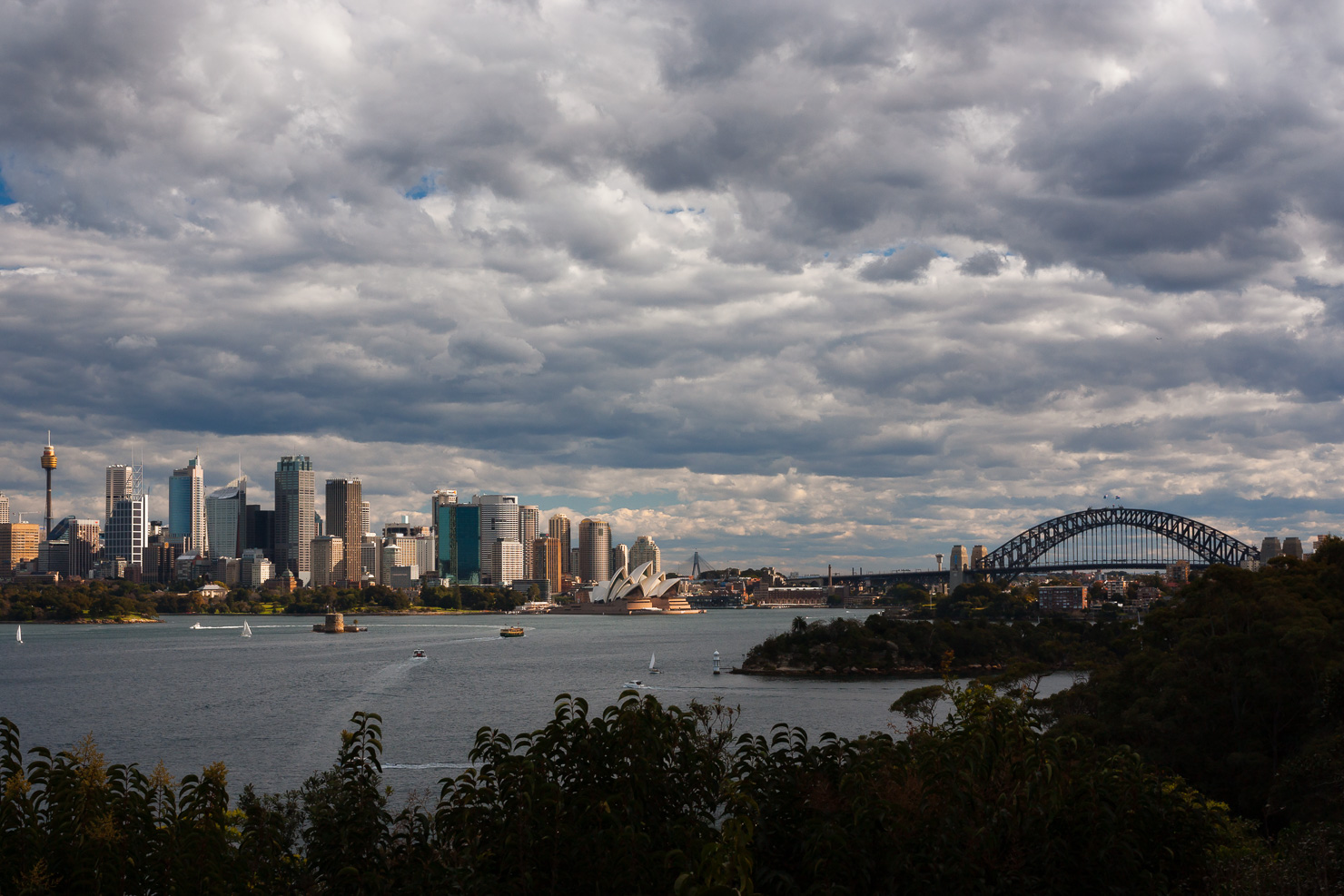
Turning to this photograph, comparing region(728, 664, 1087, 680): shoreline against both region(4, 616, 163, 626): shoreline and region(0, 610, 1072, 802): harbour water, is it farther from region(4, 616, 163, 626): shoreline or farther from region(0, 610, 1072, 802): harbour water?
region(4, 616, 163, 626): shoreline

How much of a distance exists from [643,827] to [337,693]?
63.9m

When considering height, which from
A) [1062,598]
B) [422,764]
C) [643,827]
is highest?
[643,827]

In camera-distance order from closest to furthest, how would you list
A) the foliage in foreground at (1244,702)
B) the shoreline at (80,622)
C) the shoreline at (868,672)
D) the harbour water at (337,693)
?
1. the foliage in foreground at (1244,702)
2. the harbour water at (337,693)
3. the shoreline at (868,672)
4. the shoreline at (80,622)

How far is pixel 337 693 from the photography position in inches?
2707

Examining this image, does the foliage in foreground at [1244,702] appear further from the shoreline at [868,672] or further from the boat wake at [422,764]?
the shoreline at [868,672]

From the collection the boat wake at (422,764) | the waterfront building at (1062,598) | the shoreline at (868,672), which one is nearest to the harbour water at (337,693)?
the boat wake at (422,764)

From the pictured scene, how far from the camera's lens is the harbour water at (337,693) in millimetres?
47094

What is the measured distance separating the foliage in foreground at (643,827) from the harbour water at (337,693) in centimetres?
2745

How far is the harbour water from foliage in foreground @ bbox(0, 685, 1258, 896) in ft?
90.0

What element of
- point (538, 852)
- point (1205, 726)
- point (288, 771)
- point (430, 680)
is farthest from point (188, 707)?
point (538, 852)

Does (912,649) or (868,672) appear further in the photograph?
(912,649)

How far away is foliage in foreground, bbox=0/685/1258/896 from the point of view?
943 cm

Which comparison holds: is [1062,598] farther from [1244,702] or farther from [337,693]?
[1244,702]

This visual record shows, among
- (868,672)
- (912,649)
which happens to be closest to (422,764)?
(868,672)
